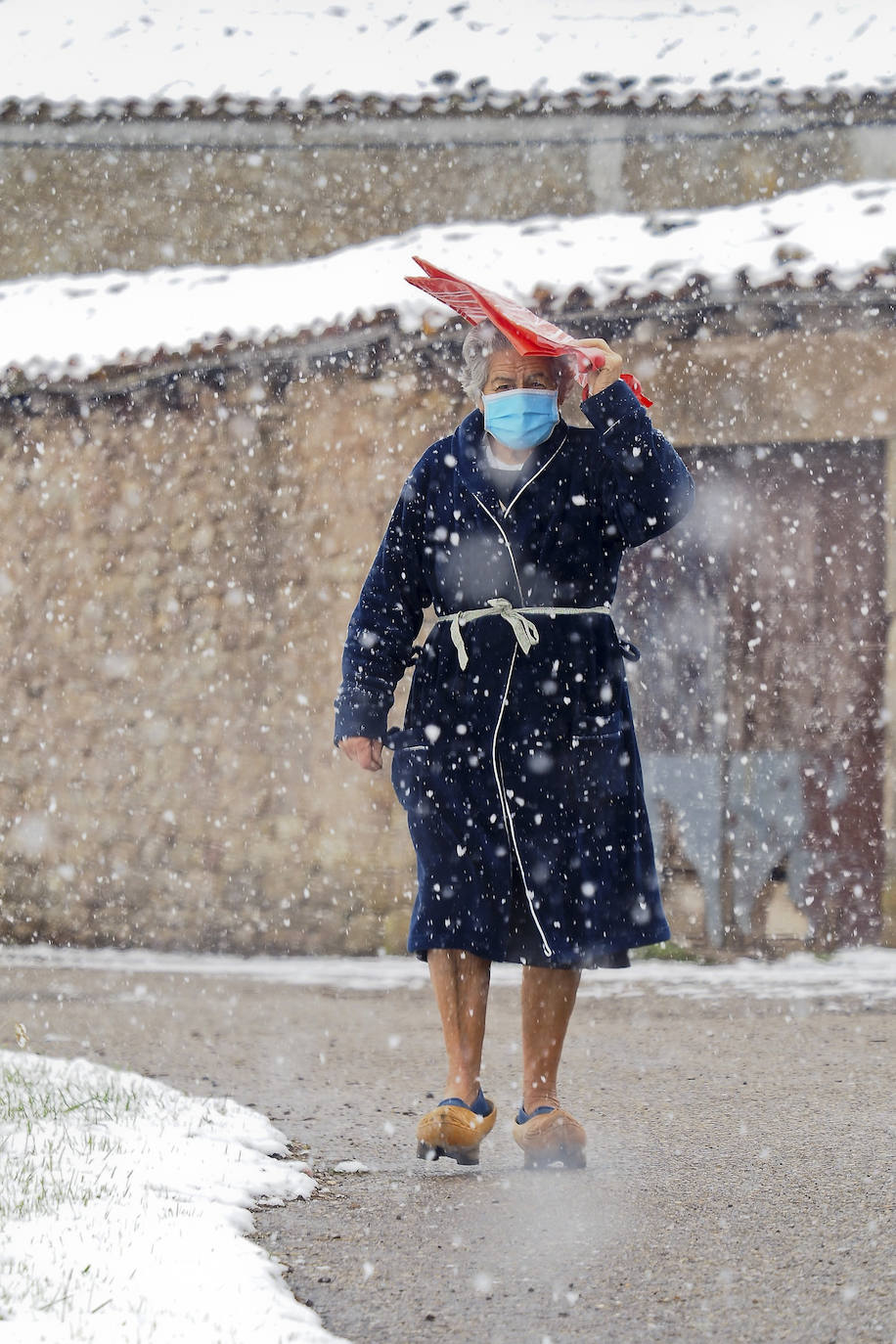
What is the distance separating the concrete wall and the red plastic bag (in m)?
8.71

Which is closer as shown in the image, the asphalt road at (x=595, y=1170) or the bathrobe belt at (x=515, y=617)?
the asphalt road at (x=595, y=1170)

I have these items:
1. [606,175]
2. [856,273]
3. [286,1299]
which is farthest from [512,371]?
[606,175]

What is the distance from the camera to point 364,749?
3.44m

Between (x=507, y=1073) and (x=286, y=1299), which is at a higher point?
(x=286, y=1299)

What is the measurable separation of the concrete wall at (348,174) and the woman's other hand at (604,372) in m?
8.85

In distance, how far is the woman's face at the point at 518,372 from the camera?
3.34m

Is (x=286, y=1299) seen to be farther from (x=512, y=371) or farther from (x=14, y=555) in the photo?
(x=14, y=555)

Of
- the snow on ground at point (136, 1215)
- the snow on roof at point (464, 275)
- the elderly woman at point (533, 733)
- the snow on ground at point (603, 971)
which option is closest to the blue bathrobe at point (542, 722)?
the elderly woman at point (533, 733)

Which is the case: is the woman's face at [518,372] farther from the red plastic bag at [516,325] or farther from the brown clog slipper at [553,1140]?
the brown clog slipper at [553,1140]

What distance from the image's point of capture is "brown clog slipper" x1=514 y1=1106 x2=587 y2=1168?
317 centimetres

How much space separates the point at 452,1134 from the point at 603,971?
3.70m

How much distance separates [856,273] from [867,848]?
102 inches

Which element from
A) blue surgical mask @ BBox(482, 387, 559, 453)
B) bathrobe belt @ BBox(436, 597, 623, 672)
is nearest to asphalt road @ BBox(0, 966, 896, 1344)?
bathrobe belt @ BBox(436, 597, 623, 672)

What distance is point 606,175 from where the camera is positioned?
11.6m
